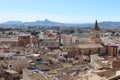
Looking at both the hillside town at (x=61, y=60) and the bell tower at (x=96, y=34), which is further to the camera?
the bell tower at (x=96, y=34)

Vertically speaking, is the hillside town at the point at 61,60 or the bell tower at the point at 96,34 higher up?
the bell tower at the point at 96,34

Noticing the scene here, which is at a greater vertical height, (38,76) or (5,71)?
(38,76)

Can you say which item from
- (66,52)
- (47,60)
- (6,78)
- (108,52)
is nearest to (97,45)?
(108,52)

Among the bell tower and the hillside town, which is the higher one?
the bell tower

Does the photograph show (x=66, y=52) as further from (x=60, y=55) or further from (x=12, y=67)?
(x=12, y=67)

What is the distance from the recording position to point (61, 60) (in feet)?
128

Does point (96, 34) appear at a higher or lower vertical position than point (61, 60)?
higher

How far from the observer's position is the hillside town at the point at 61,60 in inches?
829

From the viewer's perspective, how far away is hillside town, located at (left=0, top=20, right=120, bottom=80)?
69.1ft

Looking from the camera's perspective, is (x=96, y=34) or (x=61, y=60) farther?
(x=96, y=34)

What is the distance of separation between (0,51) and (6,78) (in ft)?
51.0

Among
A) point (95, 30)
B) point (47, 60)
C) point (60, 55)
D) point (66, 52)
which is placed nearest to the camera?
point (47, 60)

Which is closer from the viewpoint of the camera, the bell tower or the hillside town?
the hillside town

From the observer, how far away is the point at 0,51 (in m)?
43.3
